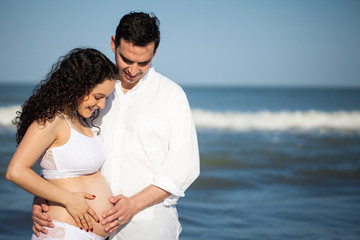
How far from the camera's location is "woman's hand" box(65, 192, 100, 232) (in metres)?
2.01

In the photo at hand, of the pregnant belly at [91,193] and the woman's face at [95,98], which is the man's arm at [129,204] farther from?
the woman's face at [95,98]

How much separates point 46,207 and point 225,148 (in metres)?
7.62

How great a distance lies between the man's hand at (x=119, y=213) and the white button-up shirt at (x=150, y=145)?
137 millimetres

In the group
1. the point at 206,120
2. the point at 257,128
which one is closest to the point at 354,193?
the point at 257,128

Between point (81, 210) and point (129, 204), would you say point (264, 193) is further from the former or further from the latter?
point (81, 210)

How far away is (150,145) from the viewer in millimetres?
2305

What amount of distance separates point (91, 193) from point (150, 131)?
1.80 ft

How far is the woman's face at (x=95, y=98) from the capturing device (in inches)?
85.5

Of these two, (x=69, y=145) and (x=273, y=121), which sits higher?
(x=273, y=121)

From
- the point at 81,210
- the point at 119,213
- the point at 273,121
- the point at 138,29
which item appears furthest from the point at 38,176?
the point at 273,121

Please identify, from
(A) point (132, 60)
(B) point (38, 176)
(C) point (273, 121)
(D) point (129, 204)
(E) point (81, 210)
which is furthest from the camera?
(C) point (273, 121)

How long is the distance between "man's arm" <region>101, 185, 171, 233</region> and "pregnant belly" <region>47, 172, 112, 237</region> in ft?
0.19

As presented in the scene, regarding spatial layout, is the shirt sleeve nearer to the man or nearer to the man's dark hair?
the man

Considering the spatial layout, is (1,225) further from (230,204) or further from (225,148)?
(225,148)
